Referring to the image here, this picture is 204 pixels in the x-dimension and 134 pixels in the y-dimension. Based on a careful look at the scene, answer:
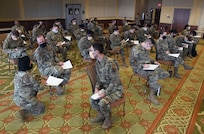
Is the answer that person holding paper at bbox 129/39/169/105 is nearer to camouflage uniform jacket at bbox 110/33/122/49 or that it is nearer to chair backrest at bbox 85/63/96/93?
chair backrest at bbox 85/63/96/93

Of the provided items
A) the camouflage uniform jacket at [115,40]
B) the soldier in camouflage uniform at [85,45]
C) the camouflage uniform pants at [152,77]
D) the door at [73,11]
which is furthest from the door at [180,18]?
the camouflage uniform pants at [152,77]

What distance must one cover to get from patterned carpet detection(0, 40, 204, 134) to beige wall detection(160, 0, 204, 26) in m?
9.63

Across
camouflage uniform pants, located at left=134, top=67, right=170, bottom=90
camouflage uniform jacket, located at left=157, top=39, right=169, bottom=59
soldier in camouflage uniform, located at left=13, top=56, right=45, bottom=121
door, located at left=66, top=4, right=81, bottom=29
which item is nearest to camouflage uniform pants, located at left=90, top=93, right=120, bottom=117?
soldier in camouflage uniform, located at left=13, top=56, right=45, bottom=121

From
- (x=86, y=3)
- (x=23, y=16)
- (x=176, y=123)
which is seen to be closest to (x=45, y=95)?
(x=176, y=123)

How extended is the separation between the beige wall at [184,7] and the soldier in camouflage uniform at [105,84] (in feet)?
40.4

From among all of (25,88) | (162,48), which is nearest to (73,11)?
(162,48)

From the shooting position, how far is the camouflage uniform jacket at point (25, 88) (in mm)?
2938

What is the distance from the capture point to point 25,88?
3.03 m

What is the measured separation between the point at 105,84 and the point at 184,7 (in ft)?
41.2

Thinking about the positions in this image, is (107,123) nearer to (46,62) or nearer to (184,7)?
(46,62)

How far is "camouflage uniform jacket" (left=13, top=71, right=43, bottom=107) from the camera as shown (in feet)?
9.64

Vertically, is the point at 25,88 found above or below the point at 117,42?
below

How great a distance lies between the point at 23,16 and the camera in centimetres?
1135

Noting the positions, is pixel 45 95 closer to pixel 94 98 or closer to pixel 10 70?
pixel 94 98
